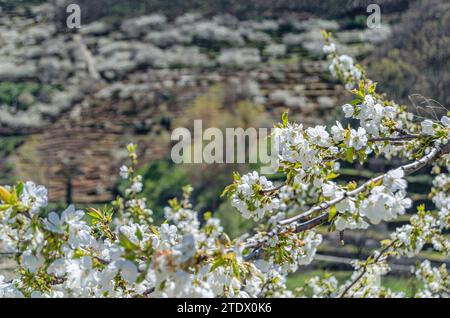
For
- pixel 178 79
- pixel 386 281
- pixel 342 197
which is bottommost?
pixel 386 281

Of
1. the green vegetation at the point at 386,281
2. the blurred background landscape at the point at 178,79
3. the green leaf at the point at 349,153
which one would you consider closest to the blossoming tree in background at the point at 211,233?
the green leaf at the point at 349,153

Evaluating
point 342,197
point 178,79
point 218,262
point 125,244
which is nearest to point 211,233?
point 218,262

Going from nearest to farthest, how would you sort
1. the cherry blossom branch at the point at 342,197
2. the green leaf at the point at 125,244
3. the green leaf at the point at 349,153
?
the green leaf at the point at 125,244
the cherry blossom branch at the point at 342,197
the green leaf at the point at 349,153

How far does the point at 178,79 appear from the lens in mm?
12773

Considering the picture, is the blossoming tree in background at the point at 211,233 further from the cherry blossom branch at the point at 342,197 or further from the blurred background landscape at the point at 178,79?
the blurred background landscape at the point at 178,79

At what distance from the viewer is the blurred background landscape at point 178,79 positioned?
8.87m

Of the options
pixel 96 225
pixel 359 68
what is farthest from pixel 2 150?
pixel 96 225

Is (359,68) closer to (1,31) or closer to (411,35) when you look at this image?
(411,35)

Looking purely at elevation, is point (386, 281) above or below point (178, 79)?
below

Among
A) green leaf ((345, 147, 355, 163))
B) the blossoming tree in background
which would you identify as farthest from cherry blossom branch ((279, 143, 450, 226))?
green leaf ((345, 147, 355, 163))

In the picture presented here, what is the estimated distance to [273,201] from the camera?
1944mm

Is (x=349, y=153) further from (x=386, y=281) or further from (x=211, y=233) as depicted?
(x=386, y=281)
